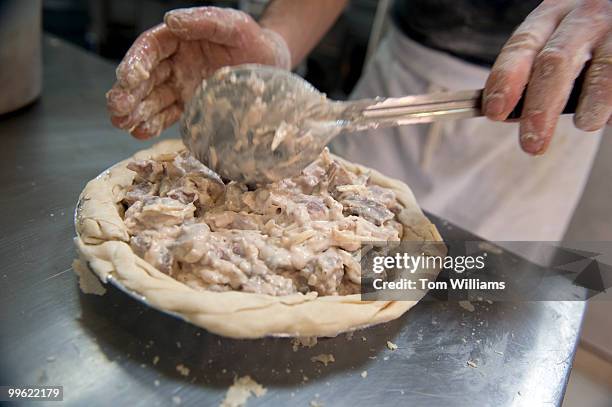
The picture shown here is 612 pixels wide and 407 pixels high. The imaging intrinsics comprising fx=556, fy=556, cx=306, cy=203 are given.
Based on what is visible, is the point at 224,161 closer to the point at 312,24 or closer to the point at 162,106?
the point at 162,106

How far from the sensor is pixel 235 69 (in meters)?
1.56

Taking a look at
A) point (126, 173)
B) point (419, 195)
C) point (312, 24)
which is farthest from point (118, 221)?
point (419, 195)

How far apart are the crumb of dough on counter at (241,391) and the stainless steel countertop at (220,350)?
17 millimetres

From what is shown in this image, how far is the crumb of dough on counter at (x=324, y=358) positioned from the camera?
55.2 inches

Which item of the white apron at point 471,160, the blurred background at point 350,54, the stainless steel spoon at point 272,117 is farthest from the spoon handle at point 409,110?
the blurred background at point 350,54

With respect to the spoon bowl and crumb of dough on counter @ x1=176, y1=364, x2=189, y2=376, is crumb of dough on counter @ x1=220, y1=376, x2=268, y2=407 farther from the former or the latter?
the spoon bowl

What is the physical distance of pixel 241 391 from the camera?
1.28m

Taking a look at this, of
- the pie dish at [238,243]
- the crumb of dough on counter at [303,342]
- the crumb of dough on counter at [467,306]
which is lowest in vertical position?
the crumb of dough on counter at [467,306]

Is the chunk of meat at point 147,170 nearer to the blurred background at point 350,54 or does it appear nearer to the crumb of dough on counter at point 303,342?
the crumb of dough on counter at point 303,342

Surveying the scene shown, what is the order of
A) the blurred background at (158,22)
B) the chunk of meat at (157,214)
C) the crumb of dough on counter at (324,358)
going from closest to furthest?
1. the crumb of dough on counter at (324,358)
2. the chunk of meat at (157,214)
3. the blurred background at (158,22)

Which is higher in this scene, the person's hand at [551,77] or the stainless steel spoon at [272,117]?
the person's hand at [551,77]

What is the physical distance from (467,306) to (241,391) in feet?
2.58

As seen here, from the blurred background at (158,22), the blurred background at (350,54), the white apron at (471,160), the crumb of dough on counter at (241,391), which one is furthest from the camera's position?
the blurred background at (158,22)

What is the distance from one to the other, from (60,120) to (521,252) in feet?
6.68
